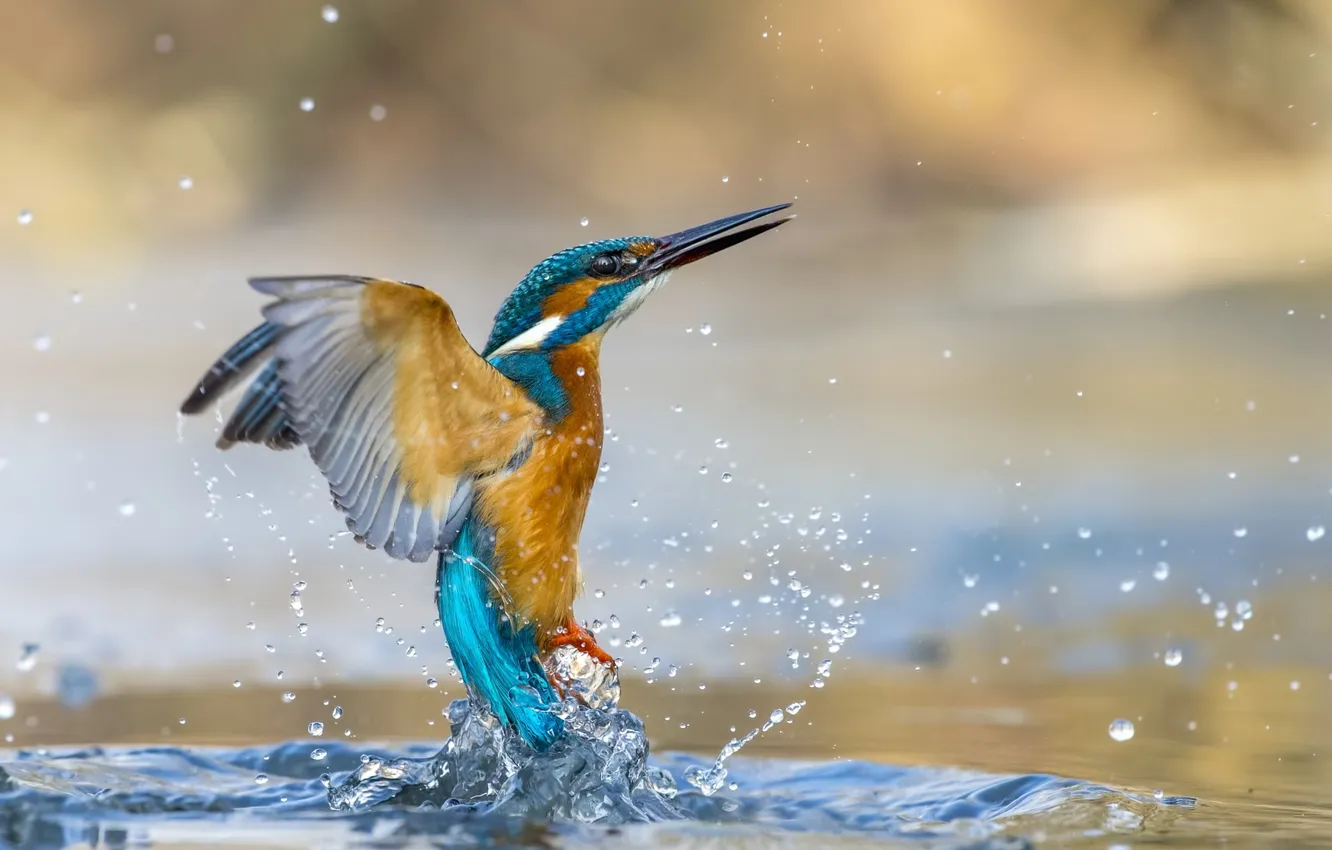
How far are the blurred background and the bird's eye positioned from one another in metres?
0.99

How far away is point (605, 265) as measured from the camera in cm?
347

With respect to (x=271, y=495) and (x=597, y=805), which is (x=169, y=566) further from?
(x=597, y=805)

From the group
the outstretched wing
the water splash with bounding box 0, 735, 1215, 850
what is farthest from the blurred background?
the outstretched wing

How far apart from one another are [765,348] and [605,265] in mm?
5269

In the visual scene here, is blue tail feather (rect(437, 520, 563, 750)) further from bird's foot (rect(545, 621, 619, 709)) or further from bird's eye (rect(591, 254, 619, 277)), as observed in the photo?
bird's eye (rect(591, 254, 619, 277))

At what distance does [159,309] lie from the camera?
9.59 metres

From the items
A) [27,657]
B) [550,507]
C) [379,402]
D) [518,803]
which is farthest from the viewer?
[27,657]

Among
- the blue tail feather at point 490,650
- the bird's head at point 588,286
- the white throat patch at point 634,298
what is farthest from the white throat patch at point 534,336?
the blue tail feather at point 490,650

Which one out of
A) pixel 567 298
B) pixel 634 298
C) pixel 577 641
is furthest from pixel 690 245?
pixel 577 641

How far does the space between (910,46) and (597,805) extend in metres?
7.92

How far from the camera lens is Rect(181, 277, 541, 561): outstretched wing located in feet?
9.53

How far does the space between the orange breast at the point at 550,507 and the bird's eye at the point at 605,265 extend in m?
0.18

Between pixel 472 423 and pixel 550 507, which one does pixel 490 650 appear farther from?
pixel 472 423

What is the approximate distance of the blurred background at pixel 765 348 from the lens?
14.9 ft
